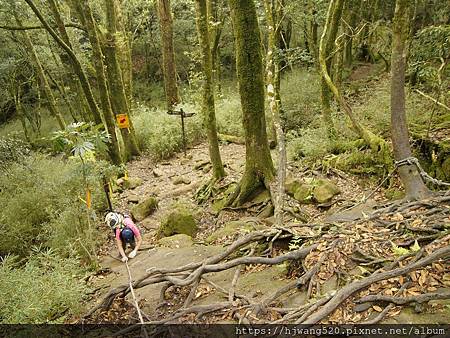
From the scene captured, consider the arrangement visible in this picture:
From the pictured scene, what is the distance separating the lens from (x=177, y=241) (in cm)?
711

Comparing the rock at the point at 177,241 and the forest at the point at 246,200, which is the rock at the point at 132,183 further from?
the rock at the point at 177,241

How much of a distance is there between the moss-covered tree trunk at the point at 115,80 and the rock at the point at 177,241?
6861 millimetres

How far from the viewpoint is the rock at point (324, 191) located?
7.65 m

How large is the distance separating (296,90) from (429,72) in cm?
768

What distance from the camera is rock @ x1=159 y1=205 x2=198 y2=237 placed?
7.87 meters

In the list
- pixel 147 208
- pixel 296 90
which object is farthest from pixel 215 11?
pixel 147 208

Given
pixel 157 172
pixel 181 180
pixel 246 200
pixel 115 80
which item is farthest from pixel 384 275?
pixel 115 80

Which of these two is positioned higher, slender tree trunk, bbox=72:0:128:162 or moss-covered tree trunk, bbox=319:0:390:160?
slender tree trunk, bbox=72:0:128:162

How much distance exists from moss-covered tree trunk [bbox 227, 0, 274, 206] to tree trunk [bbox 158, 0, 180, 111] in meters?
7.37

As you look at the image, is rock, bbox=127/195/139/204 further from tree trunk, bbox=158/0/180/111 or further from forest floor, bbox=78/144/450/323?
tree trunk, bbox=158/0/180/111

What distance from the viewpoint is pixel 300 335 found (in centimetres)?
312

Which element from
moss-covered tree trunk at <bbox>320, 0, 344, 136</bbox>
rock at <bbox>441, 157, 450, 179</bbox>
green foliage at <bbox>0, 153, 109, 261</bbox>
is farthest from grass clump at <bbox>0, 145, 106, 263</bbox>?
rock at <bbox>441, 157, 450, 179</bbox>

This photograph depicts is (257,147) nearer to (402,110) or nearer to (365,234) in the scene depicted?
Result: (402,110)

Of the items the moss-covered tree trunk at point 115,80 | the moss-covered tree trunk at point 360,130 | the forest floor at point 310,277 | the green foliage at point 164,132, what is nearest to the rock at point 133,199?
the green foliage at point 164,132
